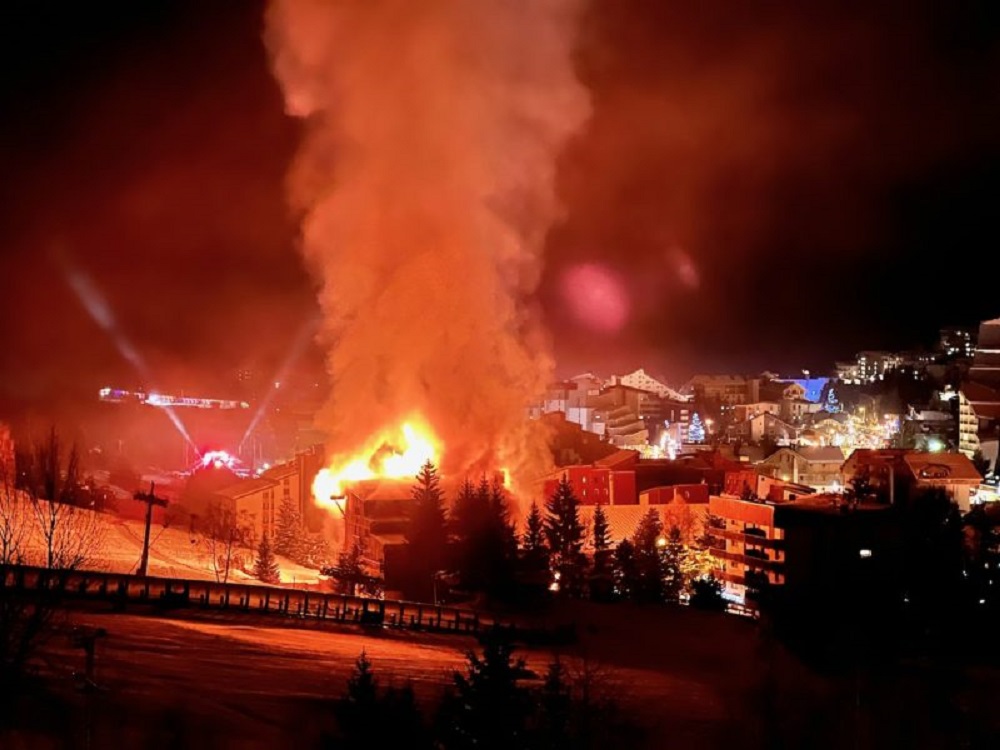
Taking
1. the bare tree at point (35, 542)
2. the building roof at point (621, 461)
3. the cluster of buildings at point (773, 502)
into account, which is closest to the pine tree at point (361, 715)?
the bare tree at point (35, 542)

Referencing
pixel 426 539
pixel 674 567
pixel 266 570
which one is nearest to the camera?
pixel 266 570

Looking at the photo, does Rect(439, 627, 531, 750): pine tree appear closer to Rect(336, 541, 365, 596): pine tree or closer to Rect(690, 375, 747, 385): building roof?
Rect(336, 541, 365, 596): pine tree

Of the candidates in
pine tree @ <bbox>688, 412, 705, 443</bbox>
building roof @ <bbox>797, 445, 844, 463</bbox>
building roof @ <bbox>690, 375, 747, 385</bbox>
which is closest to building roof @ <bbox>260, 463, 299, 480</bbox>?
building roof @ <bbox>797, 445, 844, 463</bbox>

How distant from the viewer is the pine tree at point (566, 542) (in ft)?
60.9

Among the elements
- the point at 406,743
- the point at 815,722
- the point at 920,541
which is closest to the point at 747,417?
the point at 920,541

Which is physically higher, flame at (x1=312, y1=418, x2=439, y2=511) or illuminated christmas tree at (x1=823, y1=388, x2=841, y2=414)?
illuminated christmas tree at (x1=823, y1=388, x2=841, y2=414)

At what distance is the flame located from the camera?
23.1m

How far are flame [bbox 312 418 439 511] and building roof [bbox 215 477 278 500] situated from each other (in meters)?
1.85

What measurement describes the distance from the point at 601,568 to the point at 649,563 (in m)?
1.17

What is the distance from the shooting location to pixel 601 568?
63.3ft

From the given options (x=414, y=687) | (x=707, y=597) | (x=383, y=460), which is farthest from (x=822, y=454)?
(x=414, y=687)

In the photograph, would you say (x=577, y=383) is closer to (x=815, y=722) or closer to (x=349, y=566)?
(x=349, y=566)

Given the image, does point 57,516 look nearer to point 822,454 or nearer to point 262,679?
point 262,679

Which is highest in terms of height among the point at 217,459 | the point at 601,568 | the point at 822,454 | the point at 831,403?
the point at 831,403
